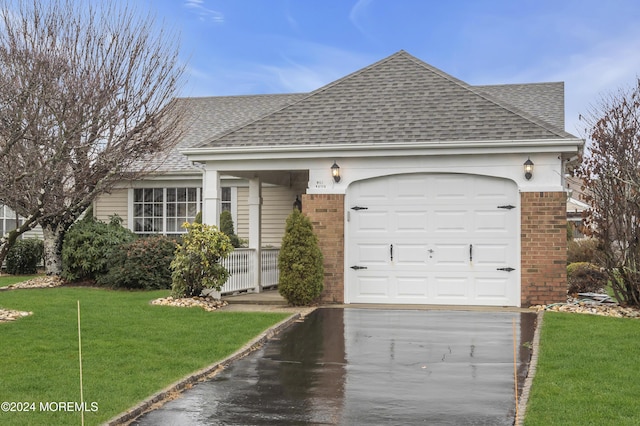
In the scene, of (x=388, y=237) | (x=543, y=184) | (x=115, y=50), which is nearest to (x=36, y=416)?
(x=388, y=237)

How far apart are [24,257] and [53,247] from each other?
265cm

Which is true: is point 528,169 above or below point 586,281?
above

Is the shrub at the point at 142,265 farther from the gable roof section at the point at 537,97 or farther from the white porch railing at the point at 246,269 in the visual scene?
the gable roof section at the point at 537,97

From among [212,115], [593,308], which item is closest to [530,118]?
[593,308]

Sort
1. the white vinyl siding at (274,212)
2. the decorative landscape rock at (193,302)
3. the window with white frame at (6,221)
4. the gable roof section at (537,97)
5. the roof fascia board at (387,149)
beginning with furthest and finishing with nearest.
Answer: the window with white frame at (6,221) → the gable roof section at (537,97) → the white vinyl siding at (274,212) → the decorative landscape rock at (193,302) → the roof fascia board at (387,149)

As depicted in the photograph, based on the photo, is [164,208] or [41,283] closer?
[41,283]

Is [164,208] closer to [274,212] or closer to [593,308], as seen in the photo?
[274,212]

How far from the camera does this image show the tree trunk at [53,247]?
A: 1930 centimetres

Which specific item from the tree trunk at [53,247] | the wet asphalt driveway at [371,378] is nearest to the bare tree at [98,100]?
the tree trunk at [53,247]

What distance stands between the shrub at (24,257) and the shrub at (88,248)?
296 centimetres

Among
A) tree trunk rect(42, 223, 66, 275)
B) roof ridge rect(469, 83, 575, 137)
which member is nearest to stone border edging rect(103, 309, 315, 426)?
roof ridge rect(469, 83, 575, 137)

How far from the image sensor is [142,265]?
682 inches

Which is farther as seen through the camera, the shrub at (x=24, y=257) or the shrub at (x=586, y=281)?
the shrub at (x=24, y=257)

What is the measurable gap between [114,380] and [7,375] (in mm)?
1268
